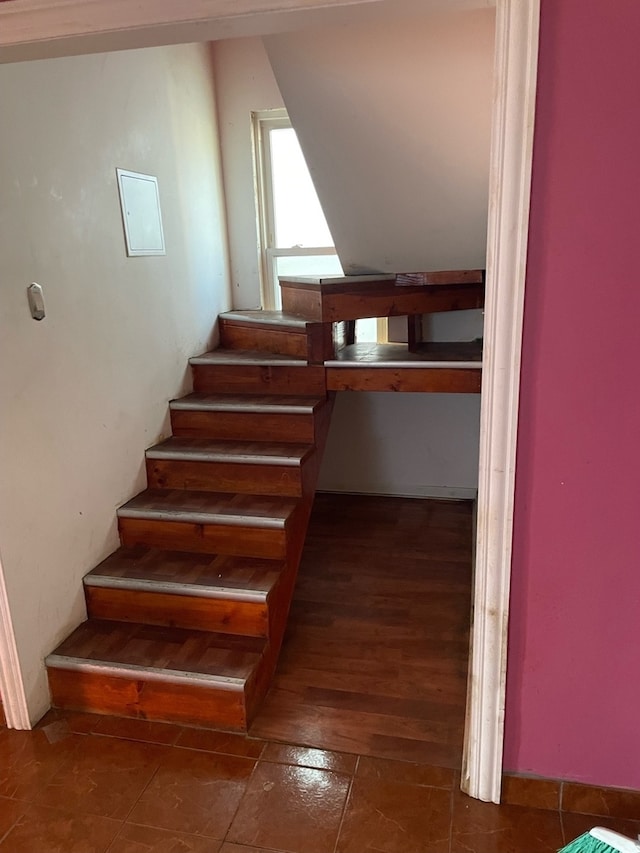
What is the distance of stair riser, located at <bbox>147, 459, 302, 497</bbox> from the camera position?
244 centimetres

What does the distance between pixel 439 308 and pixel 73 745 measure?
2357 mm

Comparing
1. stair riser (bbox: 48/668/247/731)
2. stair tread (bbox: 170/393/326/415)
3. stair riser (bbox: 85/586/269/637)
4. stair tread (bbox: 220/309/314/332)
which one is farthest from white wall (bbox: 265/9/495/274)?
stair riser (bbox: 48/668/247/731)

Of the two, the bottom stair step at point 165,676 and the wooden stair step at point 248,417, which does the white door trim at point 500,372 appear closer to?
the bottom stair step at point 165,676

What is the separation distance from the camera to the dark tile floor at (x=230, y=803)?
1.50m

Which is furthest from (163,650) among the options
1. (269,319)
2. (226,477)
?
(269,319)

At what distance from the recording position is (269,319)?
3.10m

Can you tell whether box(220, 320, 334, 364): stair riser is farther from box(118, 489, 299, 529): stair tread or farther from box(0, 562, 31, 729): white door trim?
box(0, 562, 31, 729): white door trim

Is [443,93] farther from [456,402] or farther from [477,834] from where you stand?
[477,834]

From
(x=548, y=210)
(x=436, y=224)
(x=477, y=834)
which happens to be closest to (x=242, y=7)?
(x=548, y=210)

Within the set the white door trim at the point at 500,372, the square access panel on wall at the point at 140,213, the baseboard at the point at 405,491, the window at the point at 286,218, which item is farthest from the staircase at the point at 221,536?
the baseboard at the point at 405,491

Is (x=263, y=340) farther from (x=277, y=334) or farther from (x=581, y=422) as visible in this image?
(x=581, y=422)

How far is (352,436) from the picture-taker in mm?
3686

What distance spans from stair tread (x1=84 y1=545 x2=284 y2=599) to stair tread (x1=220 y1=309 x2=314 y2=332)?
1.14 m

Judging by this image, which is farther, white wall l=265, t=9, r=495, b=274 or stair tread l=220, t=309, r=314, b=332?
stair tread l=220, t=309, r=314, b=332
